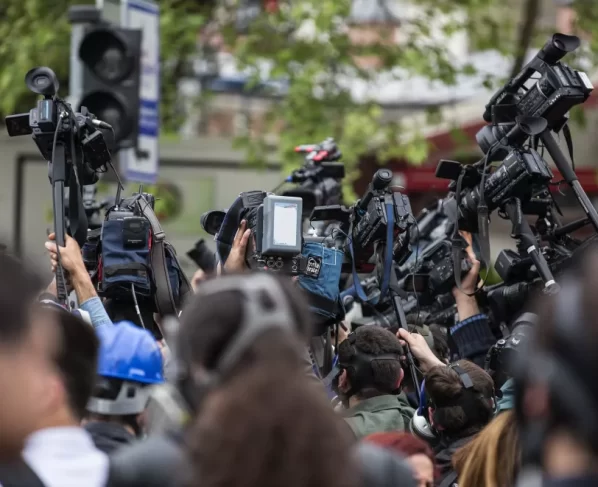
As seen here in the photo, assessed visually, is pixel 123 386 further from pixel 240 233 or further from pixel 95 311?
pixel 240 233

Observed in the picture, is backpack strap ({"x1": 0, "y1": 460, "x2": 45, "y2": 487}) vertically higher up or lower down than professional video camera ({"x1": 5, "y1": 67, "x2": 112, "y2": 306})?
lower down

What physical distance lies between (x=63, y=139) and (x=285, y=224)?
1021 mm

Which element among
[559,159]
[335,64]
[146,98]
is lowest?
[559,159]

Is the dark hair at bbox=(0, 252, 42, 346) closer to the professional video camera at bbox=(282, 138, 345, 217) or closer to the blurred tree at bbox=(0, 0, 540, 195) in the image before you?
the professional video camera at bbox=(282, 138, 345, 217)

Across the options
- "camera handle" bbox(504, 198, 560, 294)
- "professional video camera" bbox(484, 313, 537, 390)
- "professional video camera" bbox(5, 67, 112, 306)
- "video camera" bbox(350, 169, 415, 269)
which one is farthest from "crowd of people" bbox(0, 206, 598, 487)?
"professional video camera" bbox(5, 67, 112, 306)

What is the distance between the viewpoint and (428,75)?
14172mm

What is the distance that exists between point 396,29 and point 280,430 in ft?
45.7

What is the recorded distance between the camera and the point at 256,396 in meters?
2.17

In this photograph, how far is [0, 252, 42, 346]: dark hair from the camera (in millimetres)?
2510

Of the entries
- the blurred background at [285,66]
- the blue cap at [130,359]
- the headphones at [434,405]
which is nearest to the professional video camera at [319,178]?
the headphones at [434,405]

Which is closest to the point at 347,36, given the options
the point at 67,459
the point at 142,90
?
the point at 142,90

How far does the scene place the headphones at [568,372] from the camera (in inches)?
81.3

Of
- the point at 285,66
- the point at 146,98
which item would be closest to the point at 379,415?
the point at 146,98

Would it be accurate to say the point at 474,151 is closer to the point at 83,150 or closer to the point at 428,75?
the point at 428,75
